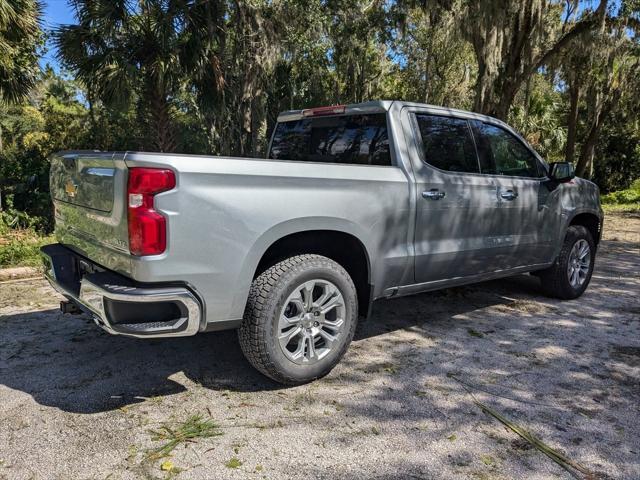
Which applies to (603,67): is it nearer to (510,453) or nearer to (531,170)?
(531,170)

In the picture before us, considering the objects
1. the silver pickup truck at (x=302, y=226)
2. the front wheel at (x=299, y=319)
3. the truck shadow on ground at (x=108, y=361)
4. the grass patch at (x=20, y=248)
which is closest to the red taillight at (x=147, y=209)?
the silver pickup truck at (x=302, y=226)

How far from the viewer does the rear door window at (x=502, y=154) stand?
4527 millimetres

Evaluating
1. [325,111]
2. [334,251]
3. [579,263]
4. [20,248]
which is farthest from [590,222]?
[20,248]

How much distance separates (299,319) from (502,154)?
105 inches

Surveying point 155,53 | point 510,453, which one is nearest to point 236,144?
point 155,53

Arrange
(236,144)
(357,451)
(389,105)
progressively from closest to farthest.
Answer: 1. (357,451)
2. (389,105)
3. (236,144)

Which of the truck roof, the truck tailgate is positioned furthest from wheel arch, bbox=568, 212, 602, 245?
the truck tailgate

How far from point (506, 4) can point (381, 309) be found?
30.4 ft

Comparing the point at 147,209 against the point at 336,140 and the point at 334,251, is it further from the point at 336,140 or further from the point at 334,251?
the point at 336,140

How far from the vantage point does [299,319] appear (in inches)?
129

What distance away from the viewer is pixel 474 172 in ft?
14.4

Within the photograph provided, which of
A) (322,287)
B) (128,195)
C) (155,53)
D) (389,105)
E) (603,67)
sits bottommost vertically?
(322,287)

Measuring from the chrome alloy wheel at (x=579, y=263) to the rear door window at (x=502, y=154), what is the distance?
1.13 m

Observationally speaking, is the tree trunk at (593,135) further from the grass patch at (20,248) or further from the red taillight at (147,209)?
the red taillight at (147,209)
